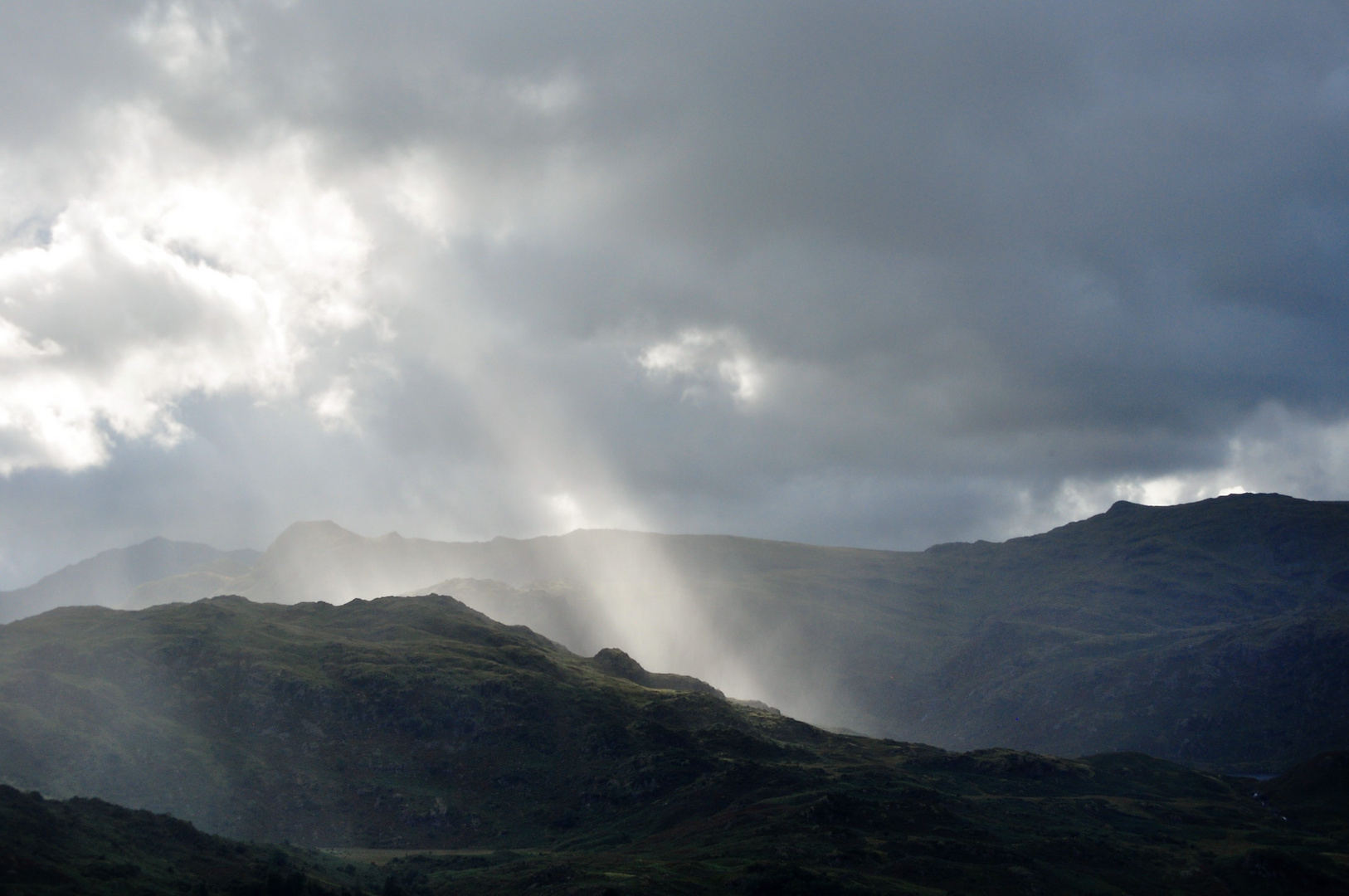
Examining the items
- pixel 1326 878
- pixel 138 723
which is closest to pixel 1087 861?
pixel 1326 878

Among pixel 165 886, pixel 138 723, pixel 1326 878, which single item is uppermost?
pixel 138 723

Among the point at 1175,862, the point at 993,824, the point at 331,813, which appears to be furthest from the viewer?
the point at 331,813

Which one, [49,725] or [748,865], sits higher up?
[49,725]

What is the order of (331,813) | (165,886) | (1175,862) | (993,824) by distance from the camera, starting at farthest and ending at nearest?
(331,813) < (993,824) < (1175,862) < (165,886)

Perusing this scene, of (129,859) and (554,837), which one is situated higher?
(129,859)

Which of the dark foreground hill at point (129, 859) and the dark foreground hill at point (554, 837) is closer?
the dark foreground hill at point (129, 859)

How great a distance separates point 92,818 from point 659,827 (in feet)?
335

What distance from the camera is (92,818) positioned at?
111875 millimetres

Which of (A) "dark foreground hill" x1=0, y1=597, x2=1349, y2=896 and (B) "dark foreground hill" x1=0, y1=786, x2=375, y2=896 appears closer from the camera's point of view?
(B) "dark foreground hill" x1=0, y1=786, x2=375, y2=896

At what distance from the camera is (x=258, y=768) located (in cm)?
19562

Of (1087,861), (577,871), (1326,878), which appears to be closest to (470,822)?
(577,871)

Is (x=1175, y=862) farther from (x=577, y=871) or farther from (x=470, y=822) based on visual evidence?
(x=470, y=822)

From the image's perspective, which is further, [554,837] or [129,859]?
[554,837]

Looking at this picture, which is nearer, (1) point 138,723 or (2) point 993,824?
(2) point 993,824
